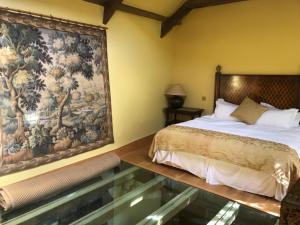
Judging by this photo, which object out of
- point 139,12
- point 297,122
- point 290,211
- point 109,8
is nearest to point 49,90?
point 109,8

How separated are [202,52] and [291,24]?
5.11 feet

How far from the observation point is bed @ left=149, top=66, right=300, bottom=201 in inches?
112

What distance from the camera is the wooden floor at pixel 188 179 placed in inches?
112

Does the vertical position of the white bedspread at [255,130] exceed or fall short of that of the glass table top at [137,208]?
it exceeds it

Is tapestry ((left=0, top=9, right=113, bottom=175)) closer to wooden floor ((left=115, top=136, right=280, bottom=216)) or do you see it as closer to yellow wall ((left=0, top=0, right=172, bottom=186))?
yellow wall ((left=0, top=0, right=172, bottom=186))

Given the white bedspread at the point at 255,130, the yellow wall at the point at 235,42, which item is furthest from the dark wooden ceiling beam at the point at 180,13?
the white bedspread at the point at 255,130

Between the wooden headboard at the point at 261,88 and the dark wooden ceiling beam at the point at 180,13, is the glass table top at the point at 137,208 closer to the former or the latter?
the wooden headboard at the point at 261,88

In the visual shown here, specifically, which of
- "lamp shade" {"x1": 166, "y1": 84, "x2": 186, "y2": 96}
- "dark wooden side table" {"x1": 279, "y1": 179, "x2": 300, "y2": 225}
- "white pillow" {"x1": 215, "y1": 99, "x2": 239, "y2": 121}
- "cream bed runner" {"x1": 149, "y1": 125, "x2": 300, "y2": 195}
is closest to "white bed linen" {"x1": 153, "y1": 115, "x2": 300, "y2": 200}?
"cream bed runner" {"x1": 149, "y1": 125, "x2": 300, "y2": 195}

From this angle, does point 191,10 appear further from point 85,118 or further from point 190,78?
point 85,118

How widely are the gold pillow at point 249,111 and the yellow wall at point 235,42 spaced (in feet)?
2.24

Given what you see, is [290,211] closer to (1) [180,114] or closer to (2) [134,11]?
(2) [134,11]

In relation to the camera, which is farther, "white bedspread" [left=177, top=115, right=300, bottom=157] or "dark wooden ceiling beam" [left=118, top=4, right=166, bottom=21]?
"dark wooden ceiling beam" [left=118, top=4, right=166, bottom=21]

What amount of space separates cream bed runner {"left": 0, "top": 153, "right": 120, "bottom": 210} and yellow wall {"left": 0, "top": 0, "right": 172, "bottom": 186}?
1.40 ft

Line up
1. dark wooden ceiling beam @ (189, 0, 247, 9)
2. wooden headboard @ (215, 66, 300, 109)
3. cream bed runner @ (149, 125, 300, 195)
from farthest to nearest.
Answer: dark wooden ceiling beam @ (189, 0, 247, 9)
wooden headboard @ (215, 66, 300, 109)
cream bed runner @ (149, 125, 300, 195)
